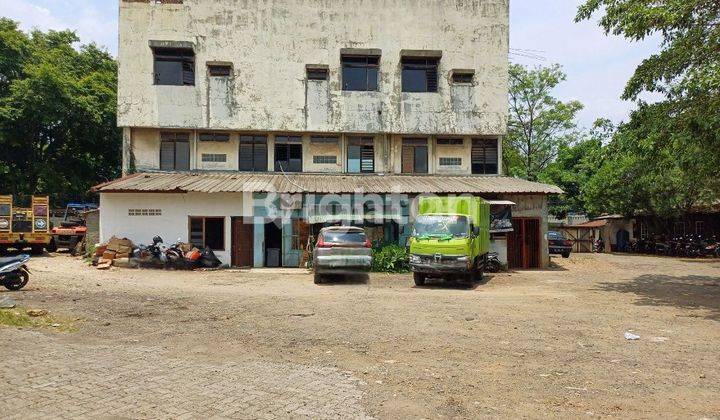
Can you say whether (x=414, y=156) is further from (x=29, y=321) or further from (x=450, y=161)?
(x=29, y=321)

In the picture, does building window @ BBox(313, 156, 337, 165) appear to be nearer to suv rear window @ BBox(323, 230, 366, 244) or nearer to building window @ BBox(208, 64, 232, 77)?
building window @ BBox(208, 64, 232, 77)

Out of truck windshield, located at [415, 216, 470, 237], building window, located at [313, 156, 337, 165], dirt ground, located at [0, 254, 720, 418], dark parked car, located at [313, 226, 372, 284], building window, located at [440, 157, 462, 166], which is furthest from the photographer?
building window, located at [440, 157, 462, 166]

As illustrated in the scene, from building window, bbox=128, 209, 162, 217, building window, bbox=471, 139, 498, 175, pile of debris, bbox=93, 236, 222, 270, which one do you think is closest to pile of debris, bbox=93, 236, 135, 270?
pile of debris, bbox=93, 236, 222, 270

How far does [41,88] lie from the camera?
27.2 metres

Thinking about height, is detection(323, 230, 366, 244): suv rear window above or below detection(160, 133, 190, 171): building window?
below

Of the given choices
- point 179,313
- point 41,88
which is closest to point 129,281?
point 179,313

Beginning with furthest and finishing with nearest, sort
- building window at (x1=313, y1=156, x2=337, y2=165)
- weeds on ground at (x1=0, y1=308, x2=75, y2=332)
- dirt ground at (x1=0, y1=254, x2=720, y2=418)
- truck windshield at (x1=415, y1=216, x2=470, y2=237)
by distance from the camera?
building window at (x1=313, y1=156, x2=337, y2=165), truck windshield at (x1=415, y1=216, x2=470, y2=237), weeds on ground at (x1=0, y1=308, x2=75, y2=332), dirt ground at (x1=0, y1=254, x2=720, y2=418)

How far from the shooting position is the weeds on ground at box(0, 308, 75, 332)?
8.48 metres

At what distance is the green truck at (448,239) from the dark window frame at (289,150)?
8929mm

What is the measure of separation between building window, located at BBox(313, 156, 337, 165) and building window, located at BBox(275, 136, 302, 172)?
79 centimetres

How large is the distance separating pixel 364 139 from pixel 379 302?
1350cm

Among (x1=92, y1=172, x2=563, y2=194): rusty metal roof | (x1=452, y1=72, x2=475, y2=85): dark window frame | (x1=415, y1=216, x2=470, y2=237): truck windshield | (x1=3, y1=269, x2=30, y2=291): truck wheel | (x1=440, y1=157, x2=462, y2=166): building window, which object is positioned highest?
(x1=452, y1=72, x2=475, y2=85): dark window frame

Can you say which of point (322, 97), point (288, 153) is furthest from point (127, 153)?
point (322, 97)

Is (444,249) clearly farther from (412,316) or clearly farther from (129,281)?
(129,281)
